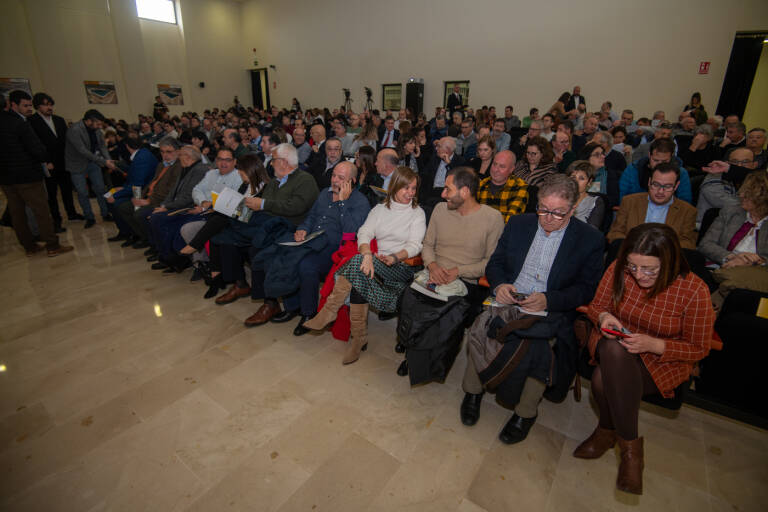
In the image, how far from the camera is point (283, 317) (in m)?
2.92

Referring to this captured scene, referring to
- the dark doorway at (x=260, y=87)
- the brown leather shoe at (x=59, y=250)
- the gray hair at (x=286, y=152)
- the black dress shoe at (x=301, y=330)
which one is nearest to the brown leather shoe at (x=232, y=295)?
the black dress shoe at (x=301, y=330)

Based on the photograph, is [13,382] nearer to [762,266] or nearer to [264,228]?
[264,228]

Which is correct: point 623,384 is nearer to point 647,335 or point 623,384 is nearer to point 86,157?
Result: point 647,335

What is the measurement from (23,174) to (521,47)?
35.5ft

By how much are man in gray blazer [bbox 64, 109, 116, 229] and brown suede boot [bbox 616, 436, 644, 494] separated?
6581 millimetres

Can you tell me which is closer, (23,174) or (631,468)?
(631,468)

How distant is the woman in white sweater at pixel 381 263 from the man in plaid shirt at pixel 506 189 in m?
0.82

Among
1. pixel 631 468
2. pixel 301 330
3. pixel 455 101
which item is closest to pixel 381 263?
pixel 301 330

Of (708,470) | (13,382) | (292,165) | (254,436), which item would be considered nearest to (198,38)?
(292,165)

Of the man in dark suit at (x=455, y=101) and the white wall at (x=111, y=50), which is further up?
the white wall at (x=111, y=50)

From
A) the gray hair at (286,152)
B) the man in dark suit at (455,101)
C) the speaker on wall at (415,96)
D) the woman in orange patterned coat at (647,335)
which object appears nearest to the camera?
the woman in orange patterned coat at (647,335)

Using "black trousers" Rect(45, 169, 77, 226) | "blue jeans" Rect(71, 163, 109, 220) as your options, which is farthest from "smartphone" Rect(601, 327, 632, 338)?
"black trousers" Rect(45, 169, 77, 226)

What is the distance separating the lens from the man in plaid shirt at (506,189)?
2.90m

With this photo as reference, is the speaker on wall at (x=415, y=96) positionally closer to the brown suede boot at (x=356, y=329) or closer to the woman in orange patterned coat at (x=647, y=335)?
the brown suede boot at (x=356, y=329)
